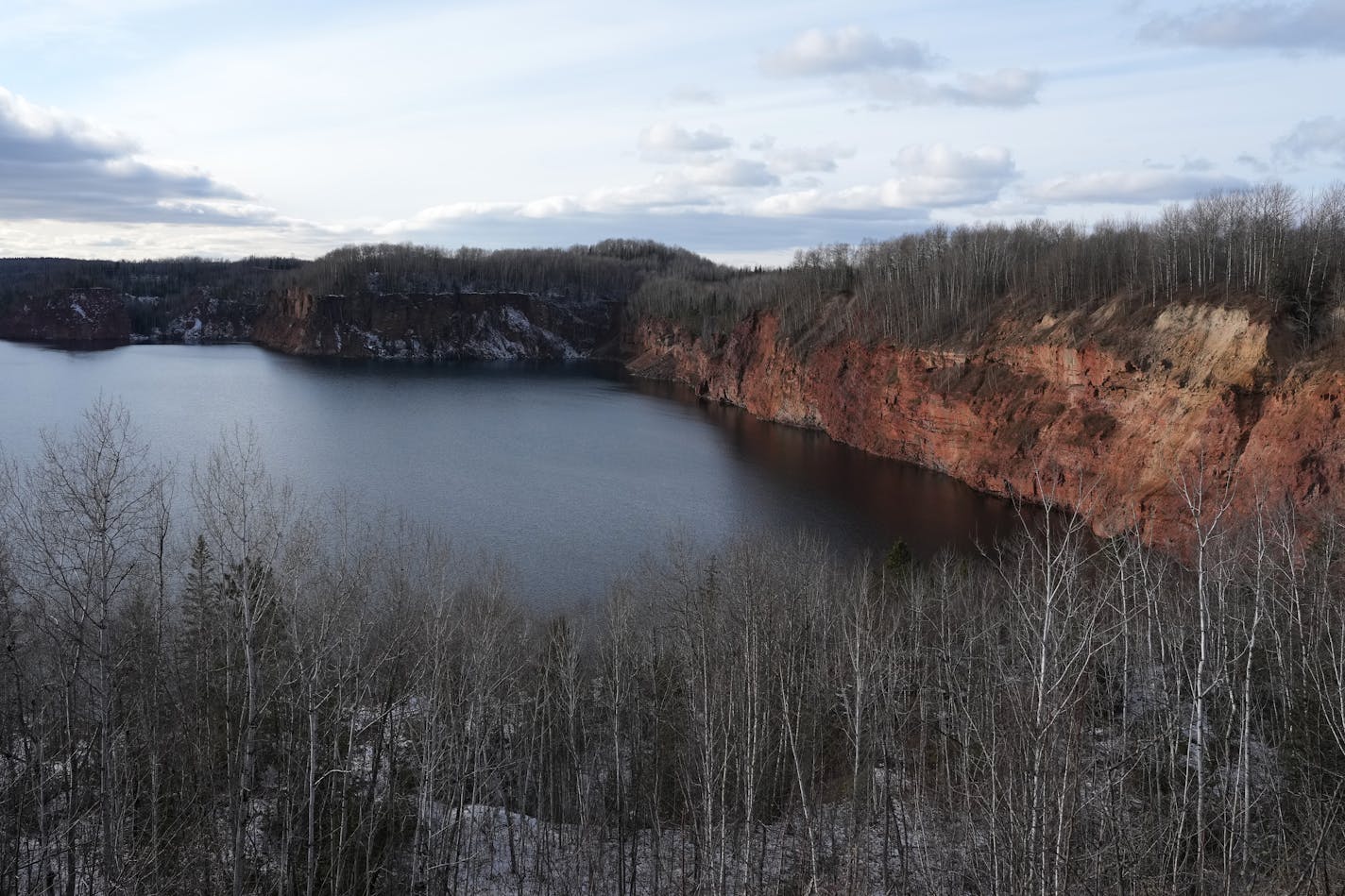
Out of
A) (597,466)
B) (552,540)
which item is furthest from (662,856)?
(597,466)

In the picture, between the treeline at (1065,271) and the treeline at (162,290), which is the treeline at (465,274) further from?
the treeline at (1065,271)

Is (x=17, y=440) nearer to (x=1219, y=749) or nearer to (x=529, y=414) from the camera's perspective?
(x=529, y=414)

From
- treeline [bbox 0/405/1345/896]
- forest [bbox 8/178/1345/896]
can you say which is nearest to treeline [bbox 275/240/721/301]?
forest [bbox 8/178/1345/896]

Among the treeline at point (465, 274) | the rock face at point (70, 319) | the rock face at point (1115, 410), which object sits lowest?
the rock face at point (1115, 410)

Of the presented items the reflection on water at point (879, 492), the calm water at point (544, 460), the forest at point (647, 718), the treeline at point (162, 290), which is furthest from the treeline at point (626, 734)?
the treeline at point (162, 290)

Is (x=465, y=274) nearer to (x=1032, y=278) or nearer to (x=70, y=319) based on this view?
(x=70, y=319)

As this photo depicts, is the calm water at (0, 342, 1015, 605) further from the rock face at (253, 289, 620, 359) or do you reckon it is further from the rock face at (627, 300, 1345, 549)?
the rock face at (253, 289, 620, 359)
